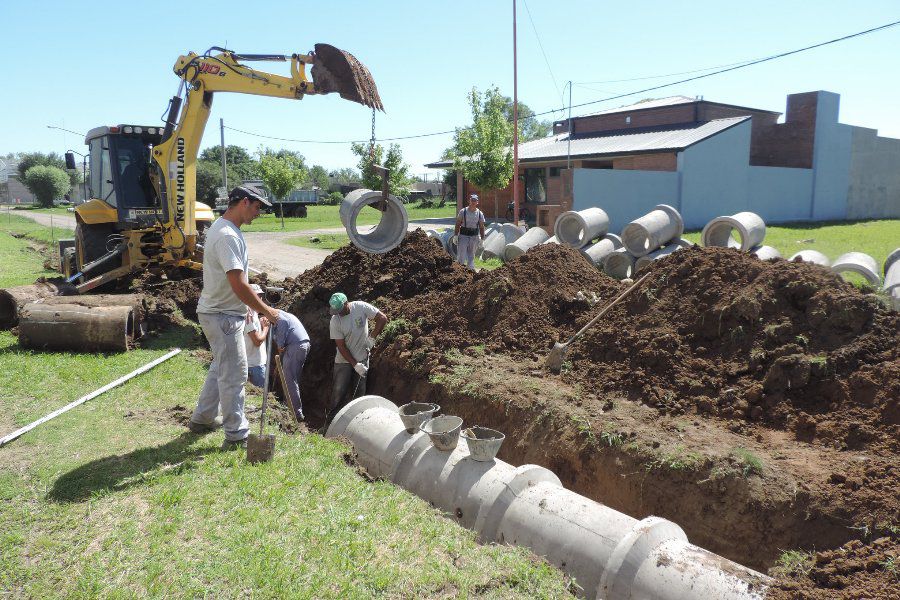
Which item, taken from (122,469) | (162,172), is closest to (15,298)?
(162,172)

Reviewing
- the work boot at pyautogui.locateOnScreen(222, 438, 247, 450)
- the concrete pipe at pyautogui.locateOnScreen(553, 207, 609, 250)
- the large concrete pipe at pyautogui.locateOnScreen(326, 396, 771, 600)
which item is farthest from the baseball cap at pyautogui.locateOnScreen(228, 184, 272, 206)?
the concrete pipe at pyautogui.locateOnScreen(553, 207, 609, 250)

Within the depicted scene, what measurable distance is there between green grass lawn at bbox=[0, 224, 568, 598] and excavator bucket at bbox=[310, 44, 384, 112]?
5.21 metres

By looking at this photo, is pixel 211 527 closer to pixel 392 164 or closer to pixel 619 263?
pixel 619 263

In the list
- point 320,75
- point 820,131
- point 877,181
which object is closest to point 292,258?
point 320,75

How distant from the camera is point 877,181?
36.2 meters

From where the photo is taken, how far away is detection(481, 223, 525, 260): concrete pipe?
1684 cm

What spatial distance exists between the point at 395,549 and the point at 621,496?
2.50 meters

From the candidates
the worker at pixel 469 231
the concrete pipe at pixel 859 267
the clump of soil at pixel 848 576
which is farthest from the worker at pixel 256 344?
the concrete pipe at pixel 859 267

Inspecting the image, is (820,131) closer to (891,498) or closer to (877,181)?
(877,181)

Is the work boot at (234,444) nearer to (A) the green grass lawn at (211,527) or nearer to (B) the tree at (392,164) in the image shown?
(A) the green grass lawn at (211,527)

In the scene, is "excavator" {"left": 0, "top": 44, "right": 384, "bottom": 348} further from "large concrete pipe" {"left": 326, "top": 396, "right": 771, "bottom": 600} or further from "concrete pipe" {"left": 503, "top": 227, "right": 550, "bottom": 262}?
"concrete pipe" {"left": 503, "top": 227, "right": 550, "bottom": 262}

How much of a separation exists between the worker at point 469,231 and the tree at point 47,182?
6234cm

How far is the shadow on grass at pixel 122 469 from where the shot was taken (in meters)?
4.32

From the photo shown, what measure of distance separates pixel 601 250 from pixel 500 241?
13.1ft
